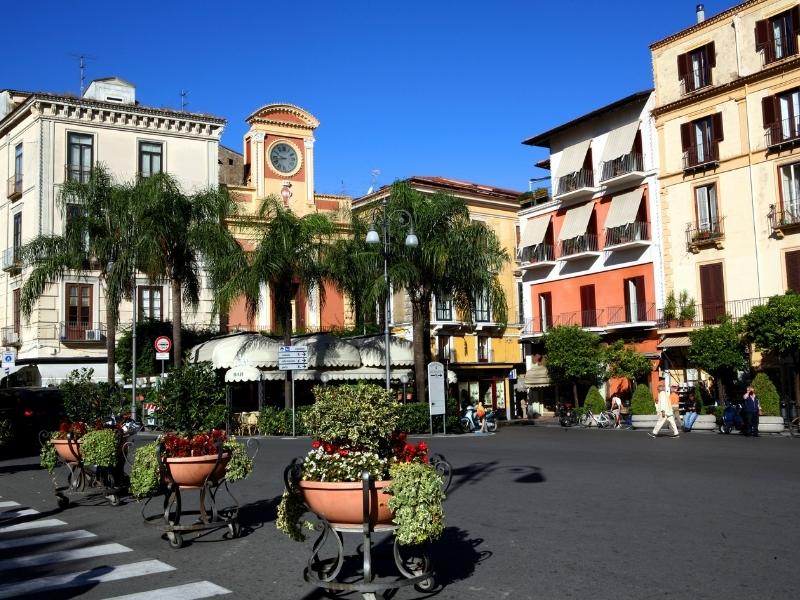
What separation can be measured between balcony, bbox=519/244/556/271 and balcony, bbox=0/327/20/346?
26625mm

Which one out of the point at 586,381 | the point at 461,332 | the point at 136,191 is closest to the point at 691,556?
the point at 136,191

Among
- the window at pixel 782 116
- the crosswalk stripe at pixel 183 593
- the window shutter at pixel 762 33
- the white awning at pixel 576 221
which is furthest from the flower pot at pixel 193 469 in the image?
the white awning at pixel 576 221

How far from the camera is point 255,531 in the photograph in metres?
9.52

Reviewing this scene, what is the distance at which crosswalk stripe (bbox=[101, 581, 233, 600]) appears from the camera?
21.5 feet

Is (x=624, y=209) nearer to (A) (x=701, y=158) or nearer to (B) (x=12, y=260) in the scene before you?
(A) (x=701, y=158)

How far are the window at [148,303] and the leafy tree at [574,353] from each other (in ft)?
64.3

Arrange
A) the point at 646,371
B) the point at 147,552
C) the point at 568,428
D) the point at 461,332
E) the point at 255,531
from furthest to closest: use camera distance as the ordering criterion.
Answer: the point at 461,332 < the point at 646,371 < the point at 568,428 < the point at 255,531 < the point at 147,552

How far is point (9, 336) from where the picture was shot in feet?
146

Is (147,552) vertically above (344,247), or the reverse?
(344,247)

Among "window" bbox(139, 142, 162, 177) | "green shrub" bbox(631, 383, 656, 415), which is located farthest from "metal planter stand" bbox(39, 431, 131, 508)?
"window" bbox(139, 142, 162, 177)

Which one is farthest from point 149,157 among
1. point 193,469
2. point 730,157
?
point 193,469

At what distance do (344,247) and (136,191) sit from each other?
25.9ft

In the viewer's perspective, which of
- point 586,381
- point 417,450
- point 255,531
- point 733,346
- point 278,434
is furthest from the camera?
point 586,381

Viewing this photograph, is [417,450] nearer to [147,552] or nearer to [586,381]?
[147,552]
